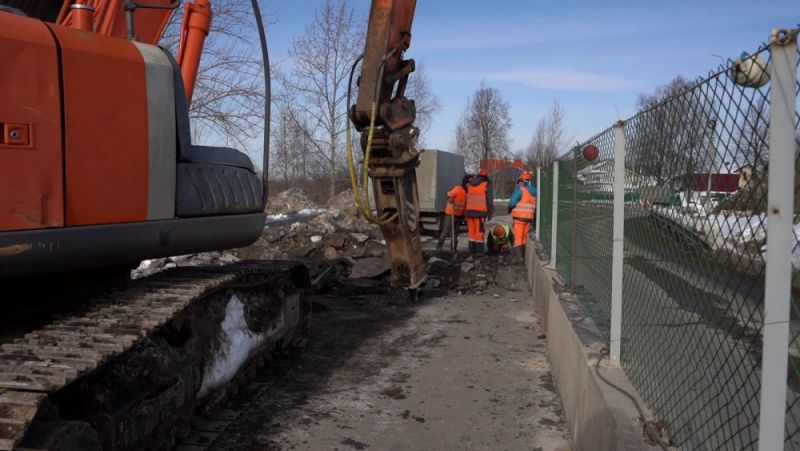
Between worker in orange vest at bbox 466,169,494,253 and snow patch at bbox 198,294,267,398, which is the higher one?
worker in orange vest at bbox 466,169,494,253

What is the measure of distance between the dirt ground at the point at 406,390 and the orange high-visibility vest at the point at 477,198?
4.63 m

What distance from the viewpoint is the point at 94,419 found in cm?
299

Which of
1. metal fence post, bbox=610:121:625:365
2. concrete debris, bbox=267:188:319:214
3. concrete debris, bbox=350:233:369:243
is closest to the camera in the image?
metal fence post, bbox=610:121:625:365

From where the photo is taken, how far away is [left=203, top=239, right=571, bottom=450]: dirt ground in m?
4.28

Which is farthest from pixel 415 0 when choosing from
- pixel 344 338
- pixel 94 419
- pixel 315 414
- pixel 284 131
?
pixel 284 131

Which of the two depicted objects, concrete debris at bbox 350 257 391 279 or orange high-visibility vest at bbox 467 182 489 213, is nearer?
concrete debris at bbox 350 257 391 279

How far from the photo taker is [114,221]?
333cm

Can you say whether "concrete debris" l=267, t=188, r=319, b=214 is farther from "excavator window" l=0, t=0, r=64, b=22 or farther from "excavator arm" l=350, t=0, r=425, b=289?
"excavator window" l=0, t=0, r=64, b=22

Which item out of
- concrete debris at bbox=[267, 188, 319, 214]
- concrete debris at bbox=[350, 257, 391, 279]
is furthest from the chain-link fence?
concrete debris at bbox=[267, 188, 319, 214]

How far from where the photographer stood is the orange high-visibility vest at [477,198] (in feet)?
Result: 41.0

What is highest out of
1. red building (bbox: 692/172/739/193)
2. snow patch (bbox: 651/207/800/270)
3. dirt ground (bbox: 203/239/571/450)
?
red building (bbox: 692/172/739/193)

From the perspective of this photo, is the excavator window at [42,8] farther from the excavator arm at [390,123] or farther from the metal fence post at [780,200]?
the metal fence post at [780,200]

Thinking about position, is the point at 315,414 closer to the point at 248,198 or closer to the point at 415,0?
the point at 248,198

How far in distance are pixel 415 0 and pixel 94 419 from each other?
16.6ft
